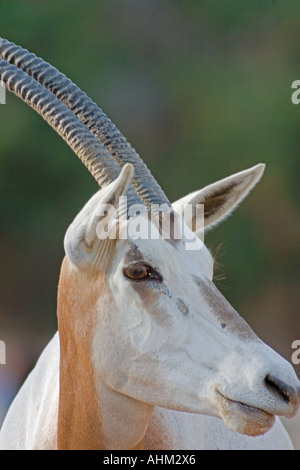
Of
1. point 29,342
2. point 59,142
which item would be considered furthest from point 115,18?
point 29,342

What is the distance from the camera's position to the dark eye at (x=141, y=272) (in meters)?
2.67

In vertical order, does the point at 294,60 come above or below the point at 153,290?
above

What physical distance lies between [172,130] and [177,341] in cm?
994

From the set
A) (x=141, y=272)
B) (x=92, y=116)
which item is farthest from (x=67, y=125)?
(x=141, y=272)

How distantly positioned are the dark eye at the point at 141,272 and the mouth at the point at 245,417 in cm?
39

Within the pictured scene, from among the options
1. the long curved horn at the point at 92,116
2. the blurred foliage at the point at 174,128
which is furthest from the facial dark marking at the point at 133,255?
the blurred foliage at the point at 174,128

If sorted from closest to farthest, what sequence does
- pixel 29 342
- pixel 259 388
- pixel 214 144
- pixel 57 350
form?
pixel 259 388 → pixel 57 350 → pixel 29 342 → pixel 214 144

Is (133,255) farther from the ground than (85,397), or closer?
farther from the ground

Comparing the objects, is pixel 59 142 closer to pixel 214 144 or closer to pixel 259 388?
pixel 214 144

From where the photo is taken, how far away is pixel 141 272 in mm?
2676

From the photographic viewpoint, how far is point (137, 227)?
2717 millimetres

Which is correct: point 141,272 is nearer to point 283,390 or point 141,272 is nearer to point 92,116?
point 283,390
